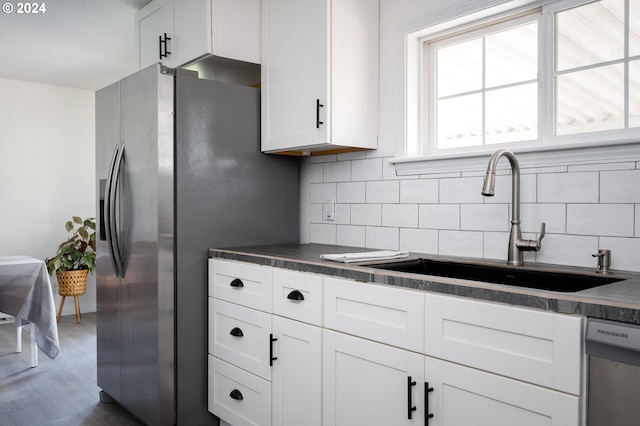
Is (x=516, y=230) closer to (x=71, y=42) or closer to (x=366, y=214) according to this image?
(x=366, y=214)

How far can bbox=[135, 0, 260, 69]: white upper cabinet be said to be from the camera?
8.66 feet

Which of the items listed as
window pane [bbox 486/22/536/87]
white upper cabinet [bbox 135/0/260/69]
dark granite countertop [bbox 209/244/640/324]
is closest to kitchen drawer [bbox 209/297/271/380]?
dark granite countertop [bbox 209/244/640/324]

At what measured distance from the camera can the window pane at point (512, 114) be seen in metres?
2.08

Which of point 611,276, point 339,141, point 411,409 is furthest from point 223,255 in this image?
point 611,276

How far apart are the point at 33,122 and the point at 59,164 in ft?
1.54

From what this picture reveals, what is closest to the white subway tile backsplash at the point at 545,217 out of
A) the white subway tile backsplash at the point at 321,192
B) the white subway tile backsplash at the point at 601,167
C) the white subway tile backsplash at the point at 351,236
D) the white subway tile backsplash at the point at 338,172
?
the white subway tile backsplash at the point at 601,167

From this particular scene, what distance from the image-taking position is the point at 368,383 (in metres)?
1.70

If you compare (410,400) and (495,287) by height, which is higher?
(495,287)

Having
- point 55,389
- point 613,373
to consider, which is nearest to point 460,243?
point 613,373

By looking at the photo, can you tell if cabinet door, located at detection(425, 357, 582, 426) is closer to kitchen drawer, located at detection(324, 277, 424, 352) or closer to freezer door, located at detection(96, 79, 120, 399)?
kitchen drawer, located at detection(324, 277, 424, 352)

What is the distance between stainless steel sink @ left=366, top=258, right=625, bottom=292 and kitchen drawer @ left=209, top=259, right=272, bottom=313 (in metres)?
0.50

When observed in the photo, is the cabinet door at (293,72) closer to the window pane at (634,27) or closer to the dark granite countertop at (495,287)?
the dark granite countertop at (495,287)

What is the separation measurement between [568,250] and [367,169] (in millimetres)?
1047

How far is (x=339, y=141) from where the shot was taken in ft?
7.73
